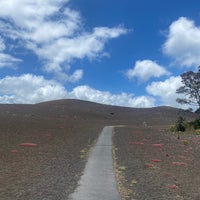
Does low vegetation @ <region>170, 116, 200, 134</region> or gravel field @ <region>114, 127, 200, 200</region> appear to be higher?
low vegetation @ <region>170, 116, 200, 134</region>

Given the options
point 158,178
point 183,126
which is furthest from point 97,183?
point 183,126

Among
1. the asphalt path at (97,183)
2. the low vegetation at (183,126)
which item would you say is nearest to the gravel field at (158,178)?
the asphalt path at (97,183)

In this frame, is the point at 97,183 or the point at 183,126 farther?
the point at 183,126

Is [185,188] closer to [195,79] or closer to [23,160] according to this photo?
[23,160]

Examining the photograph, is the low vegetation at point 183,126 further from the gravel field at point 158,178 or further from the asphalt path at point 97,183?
the asphalt path at point 97,183

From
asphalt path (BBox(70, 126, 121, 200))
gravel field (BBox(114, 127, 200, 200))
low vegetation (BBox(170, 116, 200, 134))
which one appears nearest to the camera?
asphalt path (BBox(70, 126, 121, 200))

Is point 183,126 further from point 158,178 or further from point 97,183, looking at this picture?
point 97,183

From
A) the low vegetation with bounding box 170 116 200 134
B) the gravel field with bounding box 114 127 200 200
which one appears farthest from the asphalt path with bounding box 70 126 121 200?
the low vegetation with bounding box 170 116 200 134

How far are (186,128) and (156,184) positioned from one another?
172 ft

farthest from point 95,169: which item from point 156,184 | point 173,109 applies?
point 173,109

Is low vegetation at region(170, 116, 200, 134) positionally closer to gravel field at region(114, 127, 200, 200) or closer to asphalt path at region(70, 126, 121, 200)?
gravel field at region(114, 127, 200, 200)

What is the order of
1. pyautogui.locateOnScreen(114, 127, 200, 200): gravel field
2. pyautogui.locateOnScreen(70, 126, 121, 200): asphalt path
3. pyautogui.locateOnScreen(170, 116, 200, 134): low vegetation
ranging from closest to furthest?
1. pyautogui.locateOnScreen(70, 126, 121, 200): asphalt path
2. pyautogui.locateOnScreen(114, 127, 200, 200): gravel field
3. pyautogui.locateOnScreen(170, 116, 200, 134): low vegetation

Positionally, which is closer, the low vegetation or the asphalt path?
the asphalt path

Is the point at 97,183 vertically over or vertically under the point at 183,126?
under
